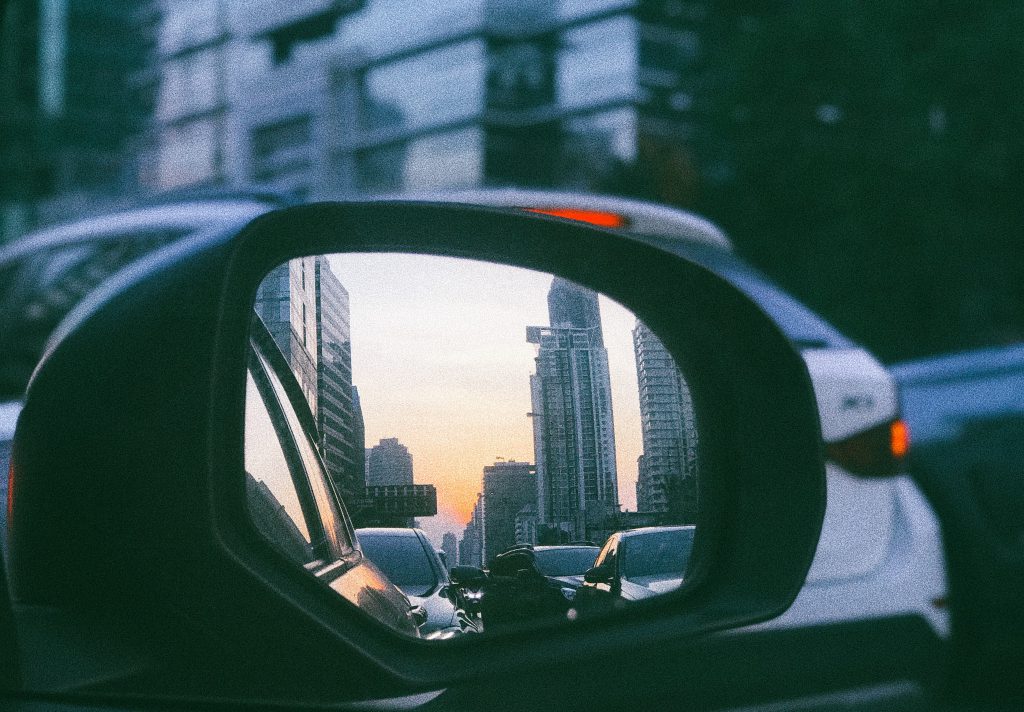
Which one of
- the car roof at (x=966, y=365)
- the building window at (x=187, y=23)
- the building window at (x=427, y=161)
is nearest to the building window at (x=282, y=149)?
the building window at (x=427, y=161)

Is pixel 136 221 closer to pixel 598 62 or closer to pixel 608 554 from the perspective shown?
pixel 608 554

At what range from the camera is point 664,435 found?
140 cm

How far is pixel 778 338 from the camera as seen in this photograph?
55.8 inches

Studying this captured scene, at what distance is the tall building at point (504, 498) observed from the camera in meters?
1.22

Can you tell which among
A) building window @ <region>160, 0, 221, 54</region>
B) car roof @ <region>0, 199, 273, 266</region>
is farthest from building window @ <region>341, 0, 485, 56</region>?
car roof @ <region>0, 199, 273, 266</region>

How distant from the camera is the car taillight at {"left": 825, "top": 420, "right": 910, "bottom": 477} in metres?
2.65

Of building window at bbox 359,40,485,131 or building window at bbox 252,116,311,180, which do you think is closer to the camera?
building window at bbox 359,40,485,131

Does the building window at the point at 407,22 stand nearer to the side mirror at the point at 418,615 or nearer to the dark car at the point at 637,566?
the dark car at the point at 637,566

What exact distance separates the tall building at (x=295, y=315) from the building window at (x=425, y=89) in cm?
3575

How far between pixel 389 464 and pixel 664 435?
1.19 ft

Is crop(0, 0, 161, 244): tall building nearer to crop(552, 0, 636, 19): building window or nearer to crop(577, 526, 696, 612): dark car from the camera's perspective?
crop(552, 0, 636, 19): building window

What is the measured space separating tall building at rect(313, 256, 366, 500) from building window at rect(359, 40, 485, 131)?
3576 cm

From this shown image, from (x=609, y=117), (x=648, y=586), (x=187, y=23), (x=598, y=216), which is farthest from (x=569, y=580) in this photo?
(x=187, y=23)

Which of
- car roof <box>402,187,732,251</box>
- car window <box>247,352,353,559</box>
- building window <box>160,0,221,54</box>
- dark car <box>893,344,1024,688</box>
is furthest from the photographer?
building window <box>160,0,221,54</box>
